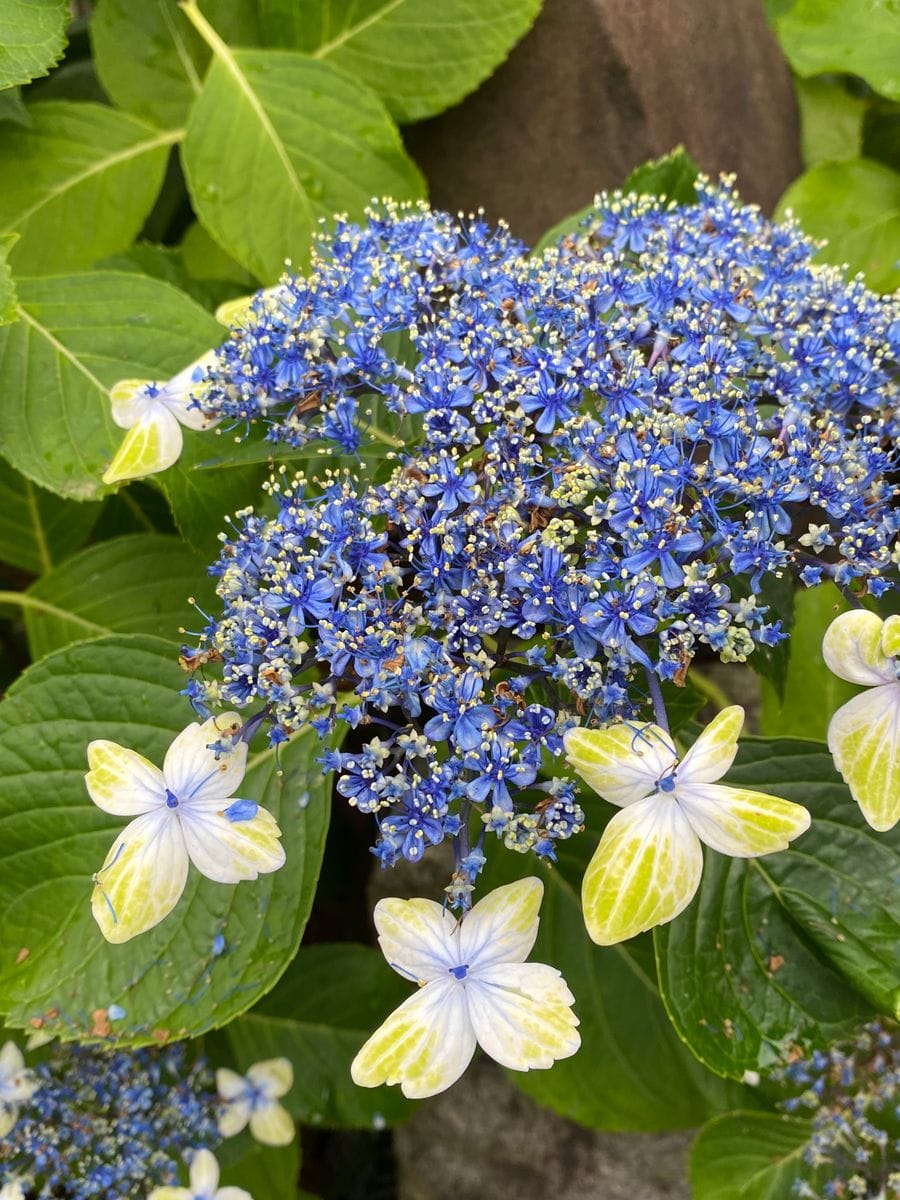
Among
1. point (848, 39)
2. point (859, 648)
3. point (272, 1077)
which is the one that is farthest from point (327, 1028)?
point (848, 39)

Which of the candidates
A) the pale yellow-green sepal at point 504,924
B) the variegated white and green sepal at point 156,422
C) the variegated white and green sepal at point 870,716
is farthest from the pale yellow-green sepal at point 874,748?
the variegated white and green sepal at point 156,422

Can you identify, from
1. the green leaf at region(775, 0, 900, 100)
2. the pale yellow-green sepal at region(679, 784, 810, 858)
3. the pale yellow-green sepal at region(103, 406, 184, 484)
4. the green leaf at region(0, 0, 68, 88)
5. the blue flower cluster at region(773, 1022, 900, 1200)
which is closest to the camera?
the pale yellow-green sepal at region(679, 784, 810, 858)

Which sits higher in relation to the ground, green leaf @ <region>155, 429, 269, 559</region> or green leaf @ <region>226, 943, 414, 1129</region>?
green leaf @ <region>155, 429, 269, 559</region>

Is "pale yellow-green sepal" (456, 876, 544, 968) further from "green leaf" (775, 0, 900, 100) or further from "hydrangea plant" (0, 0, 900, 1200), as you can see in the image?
"green leaf" (775, 0, 900, 100)

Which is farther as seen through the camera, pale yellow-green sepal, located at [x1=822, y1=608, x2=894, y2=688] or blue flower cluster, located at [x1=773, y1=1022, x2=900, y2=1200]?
blue flower cluster, located at [x1=773, y1=1022, x2=900, y2=1200]

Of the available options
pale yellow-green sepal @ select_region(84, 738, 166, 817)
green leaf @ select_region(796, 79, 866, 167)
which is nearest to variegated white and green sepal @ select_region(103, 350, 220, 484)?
pale yellow-green sepal @ select_region(84, 738, 166, 817)
